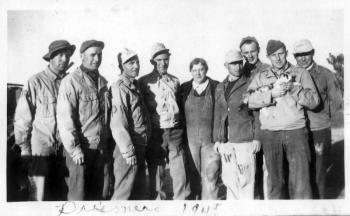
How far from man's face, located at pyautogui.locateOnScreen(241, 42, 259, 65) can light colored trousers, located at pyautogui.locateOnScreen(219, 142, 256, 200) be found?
0.62m

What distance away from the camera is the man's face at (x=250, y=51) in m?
3.89

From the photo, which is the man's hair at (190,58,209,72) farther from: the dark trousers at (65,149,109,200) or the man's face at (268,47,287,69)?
the dark trousers at (65,149,109,200)

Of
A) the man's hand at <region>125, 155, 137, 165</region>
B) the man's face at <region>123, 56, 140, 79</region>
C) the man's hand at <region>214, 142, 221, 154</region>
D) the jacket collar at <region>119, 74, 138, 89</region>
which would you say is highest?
the man's face at <region>123, 56, 140, 79</region>

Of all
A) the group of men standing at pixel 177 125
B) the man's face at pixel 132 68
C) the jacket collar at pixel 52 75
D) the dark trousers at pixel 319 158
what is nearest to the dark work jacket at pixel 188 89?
the group of men standing at pixel 177 125

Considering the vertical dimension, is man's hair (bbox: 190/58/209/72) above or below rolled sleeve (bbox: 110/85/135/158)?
above

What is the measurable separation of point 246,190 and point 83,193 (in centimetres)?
116

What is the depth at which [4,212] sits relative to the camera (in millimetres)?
3857

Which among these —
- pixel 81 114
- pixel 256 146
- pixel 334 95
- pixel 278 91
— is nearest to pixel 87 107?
pixel 81 114

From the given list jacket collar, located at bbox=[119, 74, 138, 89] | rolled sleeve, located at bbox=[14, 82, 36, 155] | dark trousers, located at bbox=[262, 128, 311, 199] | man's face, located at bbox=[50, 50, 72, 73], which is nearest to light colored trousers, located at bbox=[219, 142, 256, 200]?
dark trousers, located at bbox=[262, 128, 311, 199]

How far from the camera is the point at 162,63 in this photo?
3896mm

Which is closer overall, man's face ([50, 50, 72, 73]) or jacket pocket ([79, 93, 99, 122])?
jacket pocket ([79, 93, 99, 122])

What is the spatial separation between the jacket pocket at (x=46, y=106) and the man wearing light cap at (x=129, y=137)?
421 mm

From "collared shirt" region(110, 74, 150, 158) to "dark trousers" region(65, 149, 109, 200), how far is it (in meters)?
0.18

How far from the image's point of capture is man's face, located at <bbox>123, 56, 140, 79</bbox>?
3871 mm
